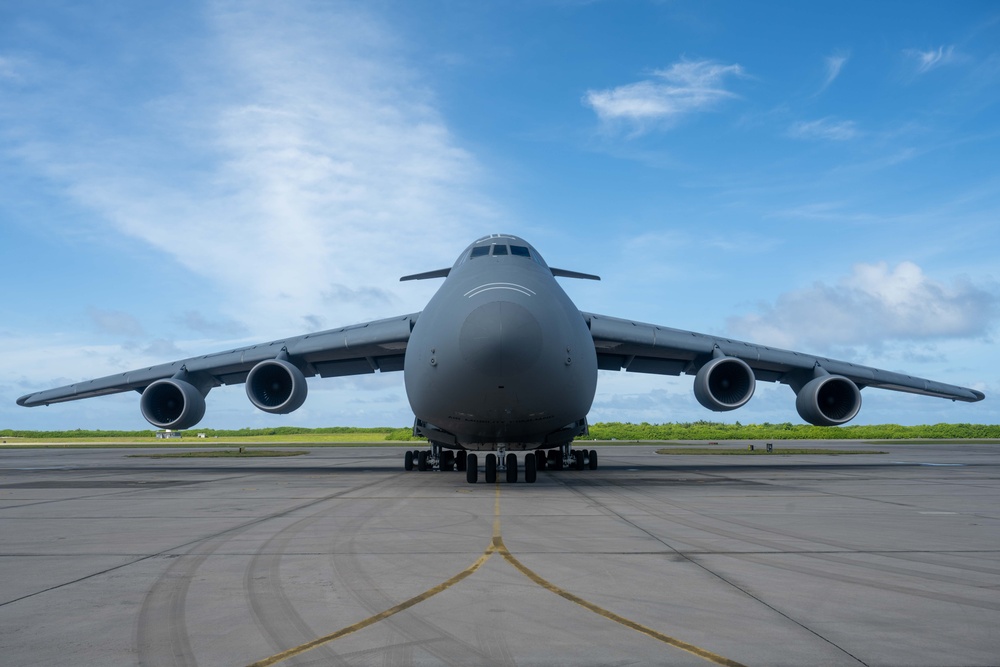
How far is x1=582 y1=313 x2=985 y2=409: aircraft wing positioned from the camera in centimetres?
1692

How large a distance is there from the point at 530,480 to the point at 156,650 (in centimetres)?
955

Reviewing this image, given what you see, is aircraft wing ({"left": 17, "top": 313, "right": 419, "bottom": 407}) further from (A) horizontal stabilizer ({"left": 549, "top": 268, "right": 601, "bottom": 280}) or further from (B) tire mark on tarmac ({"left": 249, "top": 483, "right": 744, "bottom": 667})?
(B) tire mark on tarmac ({"left": 249, "top": 483, "right": 744, "bottom": 667})

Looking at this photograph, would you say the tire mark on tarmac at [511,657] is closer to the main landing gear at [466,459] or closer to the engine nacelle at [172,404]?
the main landing gear at [466,459]

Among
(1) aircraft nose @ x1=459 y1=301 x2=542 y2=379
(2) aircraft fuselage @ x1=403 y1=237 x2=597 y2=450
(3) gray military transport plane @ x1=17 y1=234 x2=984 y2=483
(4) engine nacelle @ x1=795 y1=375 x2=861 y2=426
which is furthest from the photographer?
(4) engine nacelle @ x1=795 y1=375 x2=861 y2=426

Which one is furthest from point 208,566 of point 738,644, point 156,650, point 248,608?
point 738,644

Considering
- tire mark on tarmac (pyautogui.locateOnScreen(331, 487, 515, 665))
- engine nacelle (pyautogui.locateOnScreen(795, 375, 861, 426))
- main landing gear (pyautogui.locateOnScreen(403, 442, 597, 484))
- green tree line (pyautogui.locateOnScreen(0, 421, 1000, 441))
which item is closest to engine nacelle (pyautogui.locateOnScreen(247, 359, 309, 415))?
main landing gear (pyautogui.locateOnScreen(403, 442, 597, 484))

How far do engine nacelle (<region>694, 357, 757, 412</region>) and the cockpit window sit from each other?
16.2 feet

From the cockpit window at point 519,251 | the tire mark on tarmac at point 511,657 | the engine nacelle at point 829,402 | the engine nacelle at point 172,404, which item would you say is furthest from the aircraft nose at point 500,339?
the engine nacelle at point 172,404

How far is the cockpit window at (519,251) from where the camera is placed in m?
13.2

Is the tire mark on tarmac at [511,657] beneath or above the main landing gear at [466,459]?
beneath

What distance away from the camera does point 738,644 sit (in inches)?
136

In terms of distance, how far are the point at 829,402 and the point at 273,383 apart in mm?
12440

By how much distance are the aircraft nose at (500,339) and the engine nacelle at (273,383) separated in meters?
7.06

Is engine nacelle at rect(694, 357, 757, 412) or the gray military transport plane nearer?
the gray military transport plane
